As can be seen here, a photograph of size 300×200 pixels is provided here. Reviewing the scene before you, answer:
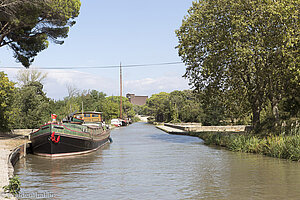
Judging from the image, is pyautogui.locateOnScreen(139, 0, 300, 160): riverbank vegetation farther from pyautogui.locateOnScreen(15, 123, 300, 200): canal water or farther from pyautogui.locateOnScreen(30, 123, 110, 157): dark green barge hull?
pyautogui.locateOnScreen(30, 123, 110, 157): dark green barge hull

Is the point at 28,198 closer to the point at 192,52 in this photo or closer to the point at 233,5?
the point at 233,5

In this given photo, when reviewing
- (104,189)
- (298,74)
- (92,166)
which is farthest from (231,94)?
(104,189)

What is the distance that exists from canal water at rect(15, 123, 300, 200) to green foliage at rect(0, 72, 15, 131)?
10175mm

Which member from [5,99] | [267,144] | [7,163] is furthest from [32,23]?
[267,144]

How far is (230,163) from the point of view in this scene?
19406 millimetres

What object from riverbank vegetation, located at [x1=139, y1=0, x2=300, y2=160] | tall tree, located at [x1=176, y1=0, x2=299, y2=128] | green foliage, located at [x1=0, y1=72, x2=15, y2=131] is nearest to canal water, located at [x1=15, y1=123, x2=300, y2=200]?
riverbank vegetation, located at [x1=139, y1=0, x2=300, y2=160]

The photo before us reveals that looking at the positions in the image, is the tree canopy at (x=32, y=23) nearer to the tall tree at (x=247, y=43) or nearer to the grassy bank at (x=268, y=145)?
the tall tree at (x=247, y=43)

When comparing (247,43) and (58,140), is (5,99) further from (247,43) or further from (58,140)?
(247,43)

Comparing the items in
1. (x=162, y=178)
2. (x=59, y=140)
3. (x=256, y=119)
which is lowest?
(x=162, y=178)

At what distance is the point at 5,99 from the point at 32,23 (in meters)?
8.64

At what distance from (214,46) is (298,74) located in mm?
7026

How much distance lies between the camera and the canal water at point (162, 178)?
12.0m

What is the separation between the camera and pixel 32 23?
26781mm

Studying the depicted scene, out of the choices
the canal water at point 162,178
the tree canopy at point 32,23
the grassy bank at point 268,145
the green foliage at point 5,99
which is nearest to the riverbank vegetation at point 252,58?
the grassy bank at point 268,145
